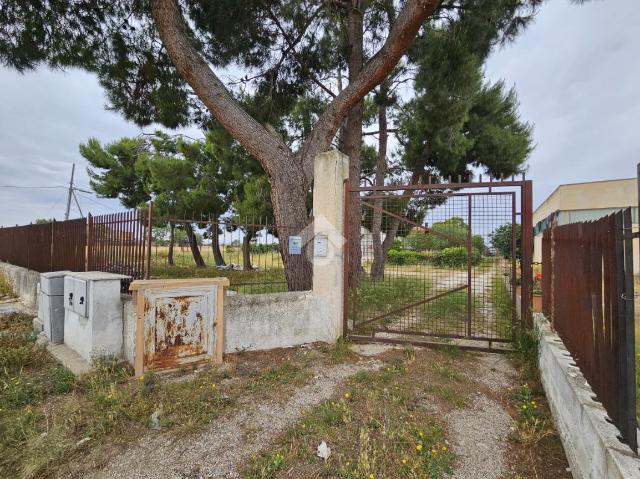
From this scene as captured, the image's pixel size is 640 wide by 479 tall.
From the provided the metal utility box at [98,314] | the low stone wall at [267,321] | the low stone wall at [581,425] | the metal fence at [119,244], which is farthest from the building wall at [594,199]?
the metal utility box at [98,314]

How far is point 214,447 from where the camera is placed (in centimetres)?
249

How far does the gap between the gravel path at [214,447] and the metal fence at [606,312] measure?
220 centimetres

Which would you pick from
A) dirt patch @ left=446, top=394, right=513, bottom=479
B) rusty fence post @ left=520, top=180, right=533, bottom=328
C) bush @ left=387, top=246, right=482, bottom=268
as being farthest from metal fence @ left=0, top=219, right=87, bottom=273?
rusty fence post @ left=520, top=180, right=533, bottom=328

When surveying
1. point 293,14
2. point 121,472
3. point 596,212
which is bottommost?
point 121,472

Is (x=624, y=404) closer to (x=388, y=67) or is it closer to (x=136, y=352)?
(x=136, y=352)

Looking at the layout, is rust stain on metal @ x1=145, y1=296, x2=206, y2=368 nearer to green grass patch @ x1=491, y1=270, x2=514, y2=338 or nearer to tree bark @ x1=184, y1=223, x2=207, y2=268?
tree bark @ x1=184, y1=223, x2=207, y2=268

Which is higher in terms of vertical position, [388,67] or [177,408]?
[388,67]

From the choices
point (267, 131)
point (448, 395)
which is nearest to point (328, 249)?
point (448, 395)

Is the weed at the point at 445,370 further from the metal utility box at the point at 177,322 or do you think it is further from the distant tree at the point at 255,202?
the distant tree at the point at 255,202

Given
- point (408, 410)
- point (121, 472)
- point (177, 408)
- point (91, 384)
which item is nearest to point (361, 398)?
point (408, 410)

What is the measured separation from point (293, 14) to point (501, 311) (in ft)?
23.9

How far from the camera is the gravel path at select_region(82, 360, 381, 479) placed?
223 cm

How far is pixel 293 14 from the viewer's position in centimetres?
693

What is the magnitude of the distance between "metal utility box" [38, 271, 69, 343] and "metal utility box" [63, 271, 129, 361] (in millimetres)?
705
